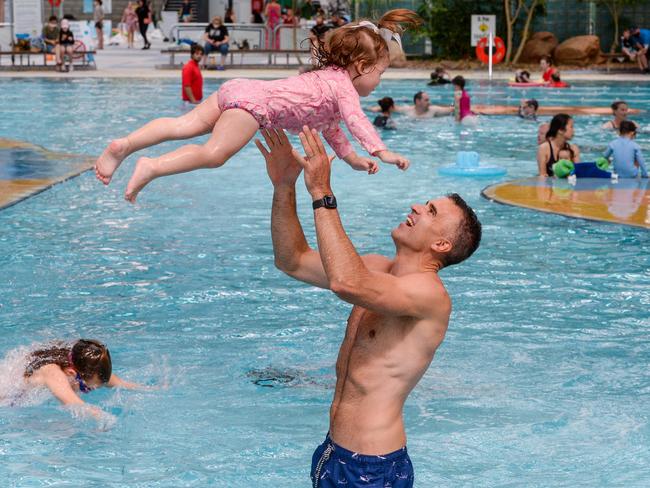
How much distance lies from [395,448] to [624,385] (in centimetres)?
350

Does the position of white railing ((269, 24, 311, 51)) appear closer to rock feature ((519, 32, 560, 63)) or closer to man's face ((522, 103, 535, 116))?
rock feature ((519, 32, 560, 63))

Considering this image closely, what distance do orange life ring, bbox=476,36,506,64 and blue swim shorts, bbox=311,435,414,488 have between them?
97.9 feet

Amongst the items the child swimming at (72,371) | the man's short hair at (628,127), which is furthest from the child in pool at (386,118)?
the child swimming at (72,371)

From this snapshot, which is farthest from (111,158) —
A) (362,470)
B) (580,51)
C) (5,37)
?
(5,37)

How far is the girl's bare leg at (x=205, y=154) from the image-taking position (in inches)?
187

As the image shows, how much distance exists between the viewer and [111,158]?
4.98 metres

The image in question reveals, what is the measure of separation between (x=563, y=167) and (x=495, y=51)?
20.0m

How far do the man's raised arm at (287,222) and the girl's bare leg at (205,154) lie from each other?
1.65 feet

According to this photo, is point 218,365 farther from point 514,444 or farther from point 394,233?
point 394,233

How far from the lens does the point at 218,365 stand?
7.43 m

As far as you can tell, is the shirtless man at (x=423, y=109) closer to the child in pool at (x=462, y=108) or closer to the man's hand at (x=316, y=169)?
the child in pool at (x=462, y=108)

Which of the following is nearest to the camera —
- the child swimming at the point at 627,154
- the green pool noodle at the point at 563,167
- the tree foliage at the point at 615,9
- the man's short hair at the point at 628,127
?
the man's short hair at the point at 628,127

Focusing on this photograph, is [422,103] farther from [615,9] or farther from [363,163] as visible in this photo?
[615,9]

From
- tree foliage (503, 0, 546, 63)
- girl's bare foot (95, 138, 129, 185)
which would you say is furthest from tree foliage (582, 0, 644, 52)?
girl's bare foot (95, 138, 129, 185)
